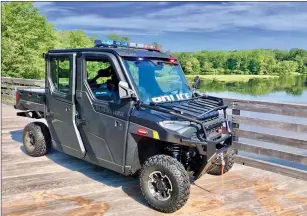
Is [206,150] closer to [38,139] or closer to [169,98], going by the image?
[169,98]

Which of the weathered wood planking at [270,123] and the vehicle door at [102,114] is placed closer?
the vehicle door at [102,114]

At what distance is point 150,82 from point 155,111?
57cm

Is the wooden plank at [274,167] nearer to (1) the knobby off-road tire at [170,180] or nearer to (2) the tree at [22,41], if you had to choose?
(1) the knobby off-road tire at [170,180]

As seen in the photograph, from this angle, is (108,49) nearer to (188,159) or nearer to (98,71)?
(98,71)

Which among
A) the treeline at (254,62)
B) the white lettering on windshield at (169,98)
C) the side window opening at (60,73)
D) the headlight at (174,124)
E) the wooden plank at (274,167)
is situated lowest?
the wooden plank at (274,167)

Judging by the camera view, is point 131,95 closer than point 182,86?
Yes

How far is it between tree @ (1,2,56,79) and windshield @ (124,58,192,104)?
2679 cm

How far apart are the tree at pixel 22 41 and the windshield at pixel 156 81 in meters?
26.8

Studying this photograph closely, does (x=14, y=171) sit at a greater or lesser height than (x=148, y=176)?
lesser

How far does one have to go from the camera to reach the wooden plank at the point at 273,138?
509 cm

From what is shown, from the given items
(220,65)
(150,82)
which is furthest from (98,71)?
(220,65)

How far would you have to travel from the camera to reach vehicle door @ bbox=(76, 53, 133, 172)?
166 inches

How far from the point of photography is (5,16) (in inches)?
1220

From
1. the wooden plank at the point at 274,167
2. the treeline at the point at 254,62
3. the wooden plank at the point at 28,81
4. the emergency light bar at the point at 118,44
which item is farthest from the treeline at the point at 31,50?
the emergency light bar at the point at 118,44
